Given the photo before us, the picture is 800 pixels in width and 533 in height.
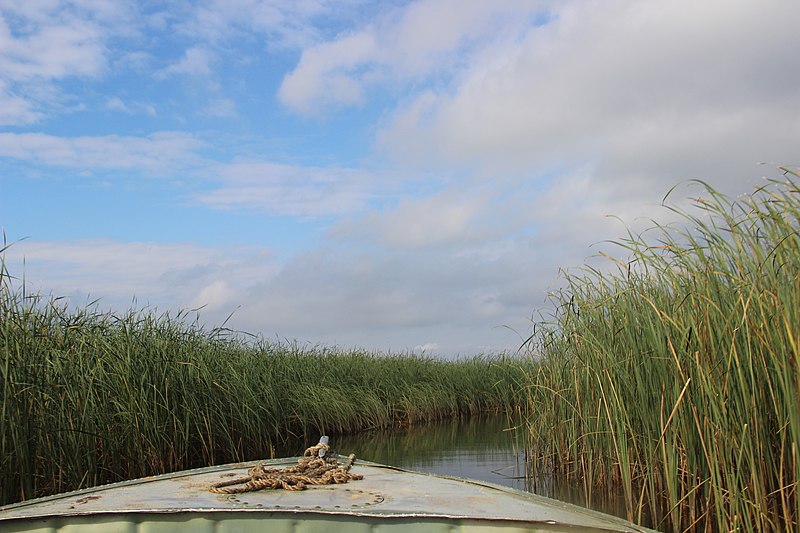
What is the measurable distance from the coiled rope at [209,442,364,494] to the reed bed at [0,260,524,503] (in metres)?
1.79

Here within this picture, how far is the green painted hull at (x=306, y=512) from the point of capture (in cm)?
279

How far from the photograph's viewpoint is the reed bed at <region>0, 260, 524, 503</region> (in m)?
4.62

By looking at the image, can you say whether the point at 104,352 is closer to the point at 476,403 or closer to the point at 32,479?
the point at 32,479

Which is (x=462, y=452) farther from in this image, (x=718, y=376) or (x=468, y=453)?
(x=718, y=376)

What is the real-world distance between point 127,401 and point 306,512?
3.29 m

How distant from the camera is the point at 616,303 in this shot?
15.8 ft

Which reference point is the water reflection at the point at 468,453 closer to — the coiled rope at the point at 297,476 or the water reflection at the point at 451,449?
the water reflection at the point at 451,449

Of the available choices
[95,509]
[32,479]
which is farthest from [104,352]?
[95,509]

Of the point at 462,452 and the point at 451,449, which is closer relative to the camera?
the point at 462,452

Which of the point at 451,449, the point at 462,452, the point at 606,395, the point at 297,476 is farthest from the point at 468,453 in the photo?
the point at 297,476

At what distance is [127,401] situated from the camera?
220 inches

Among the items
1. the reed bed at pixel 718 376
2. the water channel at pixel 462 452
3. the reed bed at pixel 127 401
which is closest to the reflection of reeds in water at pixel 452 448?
the water channel at pixel 462 452

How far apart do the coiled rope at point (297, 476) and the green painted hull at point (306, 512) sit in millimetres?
54

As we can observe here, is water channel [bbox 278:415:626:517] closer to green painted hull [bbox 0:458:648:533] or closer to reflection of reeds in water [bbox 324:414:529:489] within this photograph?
reflection of reeds in water [bbox 324:414:529:489]
